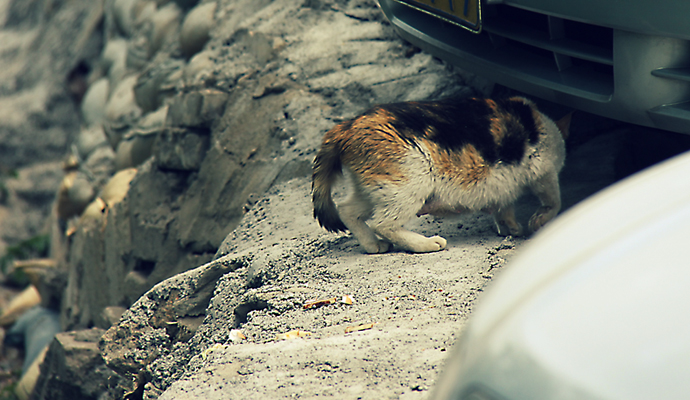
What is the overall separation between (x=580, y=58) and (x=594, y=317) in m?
2.20

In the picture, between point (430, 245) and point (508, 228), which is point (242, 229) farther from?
point (508, 228)

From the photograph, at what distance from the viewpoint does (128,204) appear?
5.50 metres

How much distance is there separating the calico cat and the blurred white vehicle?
76.6 inches

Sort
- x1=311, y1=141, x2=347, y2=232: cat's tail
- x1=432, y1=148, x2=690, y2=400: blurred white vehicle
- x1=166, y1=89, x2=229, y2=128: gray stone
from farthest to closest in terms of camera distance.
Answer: x1=166, y1=89, x2=229, y2=128: gray stone < x1=311, y1=141, x2=347, y2=232: cat's tail < x1=432, y1=148, x2=690, y2=400: blurred white vehicle

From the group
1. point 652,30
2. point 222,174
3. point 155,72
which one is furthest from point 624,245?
point 155,72

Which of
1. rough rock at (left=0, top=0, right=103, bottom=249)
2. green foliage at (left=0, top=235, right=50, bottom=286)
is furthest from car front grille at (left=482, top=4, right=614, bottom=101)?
green foliage at (left=0, top=235, right=50, bottom=286)

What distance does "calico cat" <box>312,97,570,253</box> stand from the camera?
118 inches

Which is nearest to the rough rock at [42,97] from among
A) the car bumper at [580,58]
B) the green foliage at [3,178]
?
the green foliage at [3,178]

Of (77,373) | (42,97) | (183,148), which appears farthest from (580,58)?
(42,97)

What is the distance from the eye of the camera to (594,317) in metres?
0.88

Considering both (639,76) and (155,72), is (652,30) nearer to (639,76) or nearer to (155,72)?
(639,76)

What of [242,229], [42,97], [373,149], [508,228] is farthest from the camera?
[42,97]

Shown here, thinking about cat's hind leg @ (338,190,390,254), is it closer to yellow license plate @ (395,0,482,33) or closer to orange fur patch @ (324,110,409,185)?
orange fur patch @ (324,110,409,185)

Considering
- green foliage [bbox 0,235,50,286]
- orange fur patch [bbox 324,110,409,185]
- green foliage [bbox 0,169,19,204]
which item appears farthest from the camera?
green foliage [bbox 0,169,19,204]
